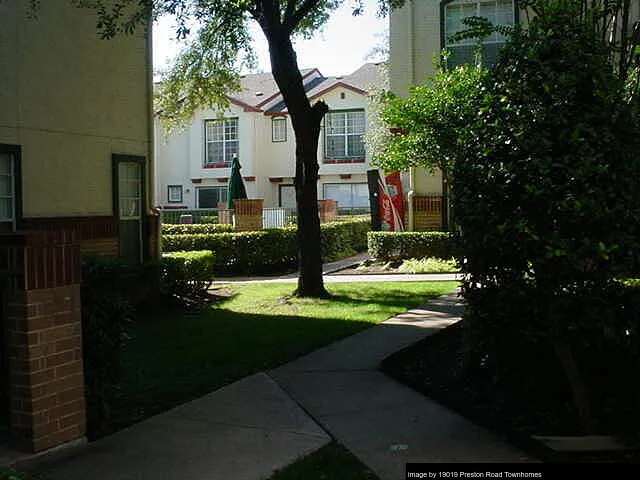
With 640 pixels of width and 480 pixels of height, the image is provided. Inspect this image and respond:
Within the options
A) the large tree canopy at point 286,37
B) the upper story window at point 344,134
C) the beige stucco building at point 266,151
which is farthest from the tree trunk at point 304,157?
the upper story window at point 344,134

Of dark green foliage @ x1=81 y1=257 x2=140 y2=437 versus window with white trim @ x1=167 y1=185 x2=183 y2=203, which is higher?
window with white trim @ x1=167 y1=185 x2=183 y2=203

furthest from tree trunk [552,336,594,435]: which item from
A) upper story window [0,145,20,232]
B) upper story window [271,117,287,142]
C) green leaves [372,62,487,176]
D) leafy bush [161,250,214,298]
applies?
upper story window [271,117,287,142]

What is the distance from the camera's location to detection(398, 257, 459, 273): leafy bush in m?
17.6

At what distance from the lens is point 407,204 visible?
821 inches

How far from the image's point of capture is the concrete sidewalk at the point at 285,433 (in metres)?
4.80

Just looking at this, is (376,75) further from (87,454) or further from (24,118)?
(87,454)

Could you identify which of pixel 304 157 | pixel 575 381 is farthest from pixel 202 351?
pixel 304 157

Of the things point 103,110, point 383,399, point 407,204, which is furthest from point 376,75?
point 383,399

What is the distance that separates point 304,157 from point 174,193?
25.7m

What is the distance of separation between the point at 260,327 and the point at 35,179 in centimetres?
387

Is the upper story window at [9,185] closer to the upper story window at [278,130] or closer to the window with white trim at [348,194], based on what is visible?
the window with white trim at [348,194]

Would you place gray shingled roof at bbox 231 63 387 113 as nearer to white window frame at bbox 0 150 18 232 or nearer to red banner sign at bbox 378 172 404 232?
red banner sign at bbox 378 172 404 232

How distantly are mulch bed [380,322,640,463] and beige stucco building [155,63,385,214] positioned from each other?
28.9m

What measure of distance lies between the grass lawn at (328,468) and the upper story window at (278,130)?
3315cm
